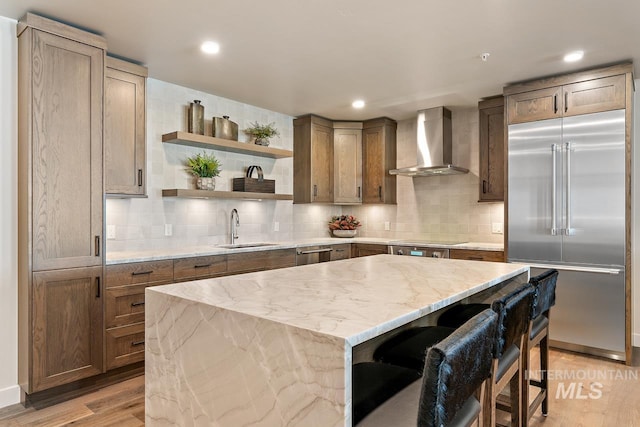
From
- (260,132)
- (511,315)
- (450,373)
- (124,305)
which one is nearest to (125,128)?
(124,305)

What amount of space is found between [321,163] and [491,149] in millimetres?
1995

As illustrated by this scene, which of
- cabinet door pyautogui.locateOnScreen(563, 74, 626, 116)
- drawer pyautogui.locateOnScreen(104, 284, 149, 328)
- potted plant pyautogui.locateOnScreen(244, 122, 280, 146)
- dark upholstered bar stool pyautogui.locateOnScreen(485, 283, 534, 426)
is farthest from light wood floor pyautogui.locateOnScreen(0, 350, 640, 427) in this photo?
potted plant pyautogui.locateOnScreen(244, 122, 280, 146)

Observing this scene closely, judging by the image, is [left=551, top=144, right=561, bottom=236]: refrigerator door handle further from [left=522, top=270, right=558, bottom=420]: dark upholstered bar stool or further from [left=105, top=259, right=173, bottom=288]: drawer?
[left=105, top=259, right=173, bottom=288]: drawer

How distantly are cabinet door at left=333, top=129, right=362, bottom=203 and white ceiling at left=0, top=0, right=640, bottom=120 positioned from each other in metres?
1.27

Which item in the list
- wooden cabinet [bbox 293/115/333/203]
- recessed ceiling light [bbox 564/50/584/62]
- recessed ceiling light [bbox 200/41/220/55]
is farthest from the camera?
wooden cabinet [bbox 293/115/333/203]

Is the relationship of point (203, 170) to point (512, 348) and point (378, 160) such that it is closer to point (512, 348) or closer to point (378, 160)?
point (378, 160)

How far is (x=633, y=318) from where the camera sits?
384 centimetres

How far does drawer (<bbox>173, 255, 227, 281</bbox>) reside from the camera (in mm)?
3381

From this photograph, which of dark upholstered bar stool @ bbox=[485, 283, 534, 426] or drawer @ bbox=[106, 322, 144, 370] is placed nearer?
dark upholstered bar stool @ bbox=[485, 283, 534, 426]

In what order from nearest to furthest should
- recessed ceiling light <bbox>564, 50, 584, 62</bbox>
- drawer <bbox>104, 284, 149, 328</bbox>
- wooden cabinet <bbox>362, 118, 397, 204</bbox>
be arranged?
drawer <bbox>104, 284, 149, 328</bbox> < recessed ceiling light <bbox>564, 50, 584, 62</bbox> < wooden cabinet <bbox>362, 118, 397, 204</bbox>

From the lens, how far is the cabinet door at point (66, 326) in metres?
2.58

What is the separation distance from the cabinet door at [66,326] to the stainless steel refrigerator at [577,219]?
11.7ft

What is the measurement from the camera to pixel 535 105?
383 cm

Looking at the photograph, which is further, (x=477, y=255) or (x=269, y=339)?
(x=477, y=255)
